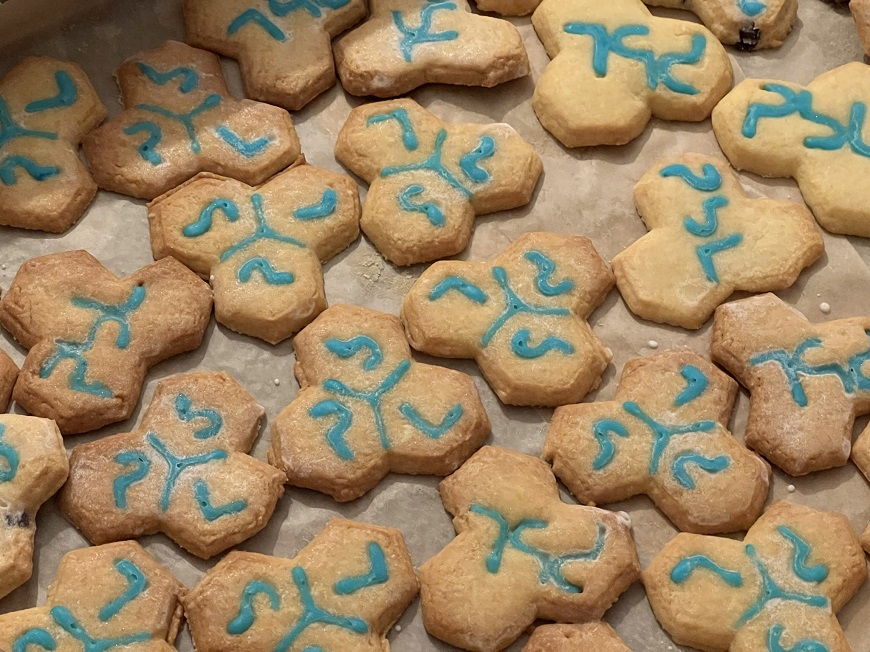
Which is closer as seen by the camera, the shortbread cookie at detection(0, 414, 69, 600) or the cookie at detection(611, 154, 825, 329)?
the shortbread cookie at detection(0, 414, 69, 600)

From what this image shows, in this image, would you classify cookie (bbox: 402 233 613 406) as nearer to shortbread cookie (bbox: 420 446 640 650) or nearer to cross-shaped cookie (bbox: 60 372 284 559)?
shortbread cookie (bbox: 420 446 640 650)

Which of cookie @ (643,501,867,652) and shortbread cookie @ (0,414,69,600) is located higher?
shortbread cookie @ (0,414,69,600)

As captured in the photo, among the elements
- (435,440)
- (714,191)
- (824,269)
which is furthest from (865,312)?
(435,440)

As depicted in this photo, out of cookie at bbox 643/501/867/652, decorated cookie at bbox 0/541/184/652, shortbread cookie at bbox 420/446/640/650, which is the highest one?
decorated cookie at bbox 0/541/184/652

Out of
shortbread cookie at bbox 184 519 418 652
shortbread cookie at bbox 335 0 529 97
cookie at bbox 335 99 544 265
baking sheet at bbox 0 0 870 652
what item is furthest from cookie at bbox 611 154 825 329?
shortbread cookie at bbox 184 519 418 652

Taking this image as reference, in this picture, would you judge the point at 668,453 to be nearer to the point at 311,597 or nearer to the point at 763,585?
the point at 763,585

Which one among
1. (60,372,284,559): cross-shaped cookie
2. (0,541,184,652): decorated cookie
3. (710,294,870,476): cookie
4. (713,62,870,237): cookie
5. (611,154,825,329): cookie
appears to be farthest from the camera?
(713,62,870,237): cookie
